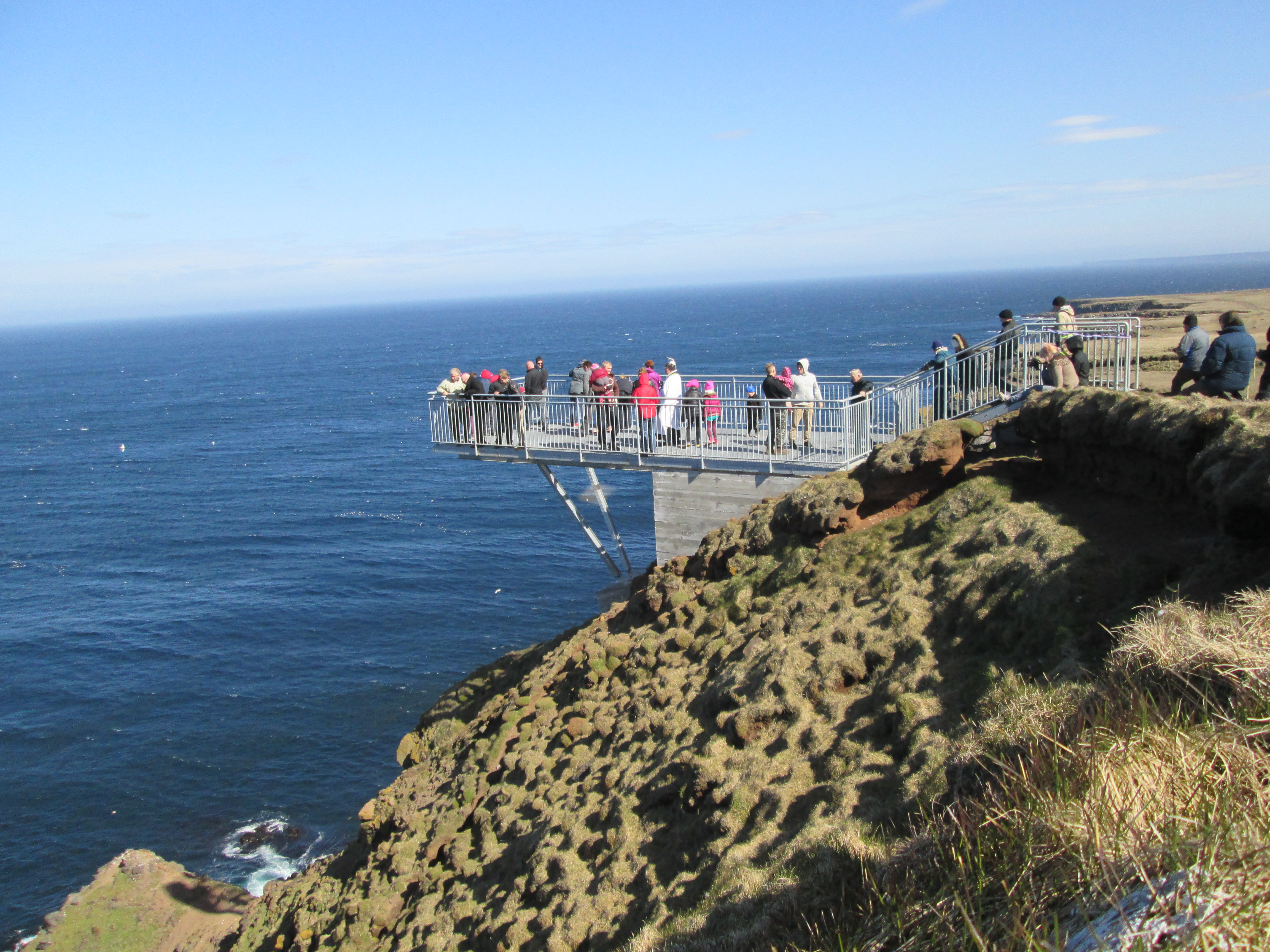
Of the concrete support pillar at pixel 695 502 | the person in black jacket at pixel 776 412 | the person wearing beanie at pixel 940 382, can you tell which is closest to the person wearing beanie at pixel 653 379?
the concrete support pillar at pixel 695 502

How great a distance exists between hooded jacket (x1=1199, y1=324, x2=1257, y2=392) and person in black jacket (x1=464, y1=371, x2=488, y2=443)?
45.0 feet

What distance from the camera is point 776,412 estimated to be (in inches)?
716

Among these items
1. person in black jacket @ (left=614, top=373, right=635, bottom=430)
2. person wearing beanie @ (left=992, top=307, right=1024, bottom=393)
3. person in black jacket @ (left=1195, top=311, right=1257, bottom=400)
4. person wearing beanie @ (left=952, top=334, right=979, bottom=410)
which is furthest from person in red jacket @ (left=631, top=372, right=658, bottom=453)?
person in black jacket @ (left=1195, top=311, right=1257, bottom=400)

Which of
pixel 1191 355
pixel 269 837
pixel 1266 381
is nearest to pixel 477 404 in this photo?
pixel 269 837

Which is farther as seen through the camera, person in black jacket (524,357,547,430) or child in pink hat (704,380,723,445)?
person in black jacket (524,357,547,430)

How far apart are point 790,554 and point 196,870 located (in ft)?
56.4

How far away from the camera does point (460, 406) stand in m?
21.4

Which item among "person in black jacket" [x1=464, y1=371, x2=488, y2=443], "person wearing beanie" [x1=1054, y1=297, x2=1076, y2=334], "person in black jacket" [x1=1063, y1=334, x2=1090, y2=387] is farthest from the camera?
"person in black jacket" [x1=464, y1=371, x2=488, y2=443]

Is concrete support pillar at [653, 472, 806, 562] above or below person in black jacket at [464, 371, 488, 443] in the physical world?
below

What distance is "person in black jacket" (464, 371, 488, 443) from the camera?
69.1 feet

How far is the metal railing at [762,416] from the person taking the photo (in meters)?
15.9

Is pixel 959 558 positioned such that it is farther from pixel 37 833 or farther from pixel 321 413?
pixel 321 413

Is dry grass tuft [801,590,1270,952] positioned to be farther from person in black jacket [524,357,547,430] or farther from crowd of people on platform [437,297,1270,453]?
person in black jacket [524,357,547,430]

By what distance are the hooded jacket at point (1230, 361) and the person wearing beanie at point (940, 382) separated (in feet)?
14.7
